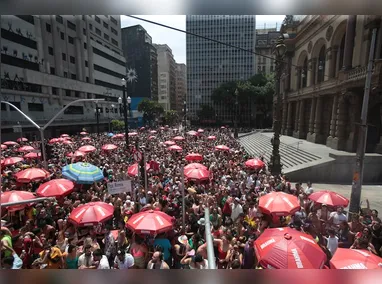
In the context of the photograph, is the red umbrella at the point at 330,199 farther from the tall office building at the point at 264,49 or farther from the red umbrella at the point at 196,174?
the tall office building at the point at 264,49

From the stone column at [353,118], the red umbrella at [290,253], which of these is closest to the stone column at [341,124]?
the stone column at [353,118]

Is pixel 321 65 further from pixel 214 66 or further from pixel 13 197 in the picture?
pixel 214 66

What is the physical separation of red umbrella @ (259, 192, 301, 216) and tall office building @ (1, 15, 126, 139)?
5792mm

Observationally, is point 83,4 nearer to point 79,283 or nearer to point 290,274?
point 79,283

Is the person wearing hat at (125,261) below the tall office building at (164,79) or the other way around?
below

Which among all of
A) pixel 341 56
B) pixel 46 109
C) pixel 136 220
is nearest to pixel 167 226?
pixel 136 220

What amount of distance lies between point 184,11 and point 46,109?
33.8 metres

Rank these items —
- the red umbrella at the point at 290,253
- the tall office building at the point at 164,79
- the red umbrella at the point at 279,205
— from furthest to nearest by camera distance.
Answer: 1. the tall office building at the point at 164,79
2. the red umbrella at the point at 279,205
3. the red umbrella at the point at 290,253

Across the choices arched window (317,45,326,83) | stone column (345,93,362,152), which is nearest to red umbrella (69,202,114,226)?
stone column (345,93,362,152)

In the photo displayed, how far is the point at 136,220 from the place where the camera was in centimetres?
579

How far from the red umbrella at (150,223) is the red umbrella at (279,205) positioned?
109 inches

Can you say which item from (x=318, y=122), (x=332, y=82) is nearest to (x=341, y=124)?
(x=332, y=82)

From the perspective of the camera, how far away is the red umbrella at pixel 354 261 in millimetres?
3773

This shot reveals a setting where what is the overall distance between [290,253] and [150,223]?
300 cm
